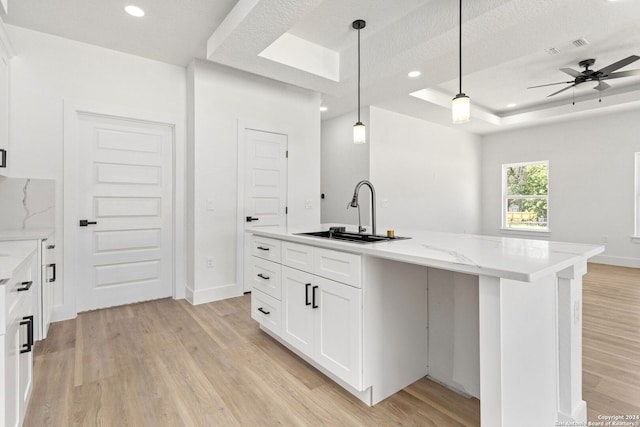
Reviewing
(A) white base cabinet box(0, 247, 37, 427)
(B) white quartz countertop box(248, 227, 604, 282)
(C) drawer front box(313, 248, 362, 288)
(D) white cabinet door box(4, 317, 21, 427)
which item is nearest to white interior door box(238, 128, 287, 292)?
(C) drawer front box(313, 248, 362, 288)

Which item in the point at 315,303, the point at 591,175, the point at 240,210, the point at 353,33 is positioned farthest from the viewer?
the point at 591,175

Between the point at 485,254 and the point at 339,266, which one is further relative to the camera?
the point at 339,266

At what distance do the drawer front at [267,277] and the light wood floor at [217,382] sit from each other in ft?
1.37

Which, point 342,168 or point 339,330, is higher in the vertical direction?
point 342,168

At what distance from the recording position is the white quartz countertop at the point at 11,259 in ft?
4.02

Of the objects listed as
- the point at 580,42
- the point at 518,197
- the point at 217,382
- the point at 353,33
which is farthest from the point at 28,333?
the point at 518,197

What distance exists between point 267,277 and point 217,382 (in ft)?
2.53

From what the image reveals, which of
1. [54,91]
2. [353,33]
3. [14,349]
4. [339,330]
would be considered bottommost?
[339,330]

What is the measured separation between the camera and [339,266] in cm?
181

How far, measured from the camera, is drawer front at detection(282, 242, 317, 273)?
2029 millimetres

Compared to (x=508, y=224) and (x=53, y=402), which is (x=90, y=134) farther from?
(x=508, y=224)

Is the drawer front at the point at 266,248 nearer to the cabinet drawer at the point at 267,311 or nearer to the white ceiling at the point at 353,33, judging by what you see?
the cabinet drawer at the point at 267,311

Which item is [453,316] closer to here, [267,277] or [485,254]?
[485,254]

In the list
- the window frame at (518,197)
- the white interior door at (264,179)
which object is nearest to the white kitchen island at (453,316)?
the white interior door at (264,179)
